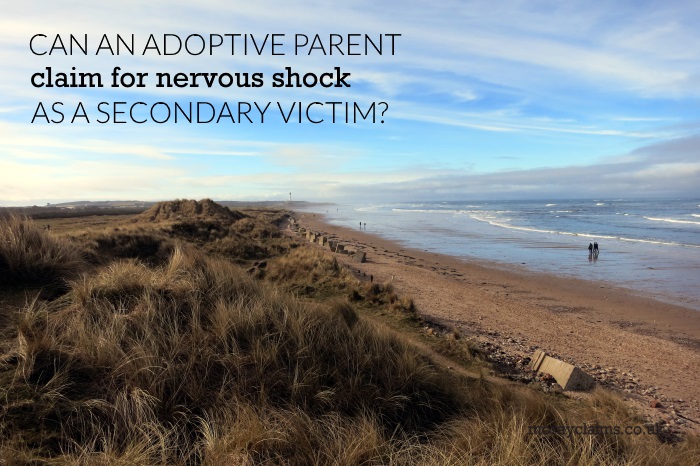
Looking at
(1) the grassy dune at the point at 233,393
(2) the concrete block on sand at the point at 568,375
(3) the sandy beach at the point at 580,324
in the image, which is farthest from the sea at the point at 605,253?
(1) the grassy dune at the point at 233,393

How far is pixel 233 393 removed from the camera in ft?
12.5

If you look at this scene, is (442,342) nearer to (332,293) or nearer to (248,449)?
(332,293)

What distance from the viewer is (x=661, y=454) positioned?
142 inches

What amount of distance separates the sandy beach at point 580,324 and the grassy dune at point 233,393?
2.16 metres

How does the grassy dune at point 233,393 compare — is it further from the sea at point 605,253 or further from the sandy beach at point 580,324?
the sea at point 605,253

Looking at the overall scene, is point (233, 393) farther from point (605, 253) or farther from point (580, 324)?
point (605, 253)

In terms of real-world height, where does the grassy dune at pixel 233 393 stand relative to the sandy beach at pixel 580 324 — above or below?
above

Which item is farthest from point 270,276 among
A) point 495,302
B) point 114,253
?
point 495,302

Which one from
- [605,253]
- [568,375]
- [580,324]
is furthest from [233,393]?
[605,253]

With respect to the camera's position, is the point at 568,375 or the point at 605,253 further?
the point at 605,253

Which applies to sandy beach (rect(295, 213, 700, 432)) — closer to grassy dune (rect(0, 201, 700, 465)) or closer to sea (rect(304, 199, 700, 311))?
sea (rect(304, 199, 700, 311))

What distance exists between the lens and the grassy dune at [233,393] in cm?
316

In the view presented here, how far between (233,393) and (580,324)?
1053 cm

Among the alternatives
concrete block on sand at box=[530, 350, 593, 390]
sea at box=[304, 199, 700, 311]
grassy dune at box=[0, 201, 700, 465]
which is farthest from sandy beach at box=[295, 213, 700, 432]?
grassy dune at box=[0, 201, 700, 465]
